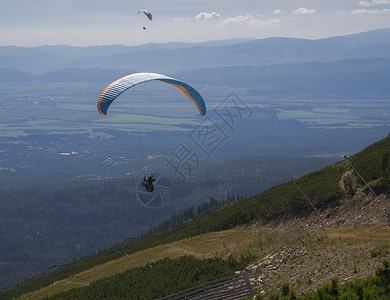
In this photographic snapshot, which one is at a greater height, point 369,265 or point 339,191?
point 339,191

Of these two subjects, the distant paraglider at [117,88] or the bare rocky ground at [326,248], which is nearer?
the bare rocky ground at [326,248]

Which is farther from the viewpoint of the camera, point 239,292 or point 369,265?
point 239,292

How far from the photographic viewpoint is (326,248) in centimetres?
2484

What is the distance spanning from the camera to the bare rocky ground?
2094 cm

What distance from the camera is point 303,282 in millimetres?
21469

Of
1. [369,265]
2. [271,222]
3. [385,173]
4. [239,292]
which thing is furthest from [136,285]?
[385,173]

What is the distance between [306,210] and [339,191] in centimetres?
336

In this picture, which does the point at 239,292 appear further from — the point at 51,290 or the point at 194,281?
the point at 51,290

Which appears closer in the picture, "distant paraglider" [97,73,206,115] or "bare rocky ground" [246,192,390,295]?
"bare rocky ground" [246,192,390,295]

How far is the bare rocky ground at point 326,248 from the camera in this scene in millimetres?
20938

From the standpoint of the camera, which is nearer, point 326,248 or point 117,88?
point 326,248

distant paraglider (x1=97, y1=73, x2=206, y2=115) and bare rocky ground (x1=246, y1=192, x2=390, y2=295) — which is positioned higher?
distant paraglider (x1=97, y1=73, x2=206, y2=115)

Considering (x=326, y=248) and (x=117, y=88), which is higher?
(x=117, y=88)

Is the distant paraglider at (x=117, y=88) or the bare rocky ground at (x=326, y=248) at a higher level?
the distant paraglider at (x=117, y=88)
